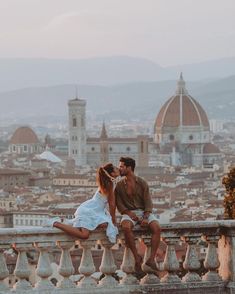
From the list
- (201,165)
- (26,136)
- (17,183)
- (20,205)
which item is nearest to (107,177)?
(20,205)

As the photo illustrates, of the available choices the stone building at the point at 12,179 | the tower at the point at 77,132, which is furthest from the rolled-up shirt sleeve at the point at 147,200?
the tower at the point at 77,132

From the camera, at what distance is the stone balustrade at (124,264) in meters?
6.00

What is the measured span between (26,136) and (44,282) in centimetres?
13099

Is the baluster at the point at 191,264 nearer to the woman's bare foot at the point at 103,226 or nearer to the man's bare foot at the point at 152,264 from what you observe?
the man's bare foot at the point at 152,264

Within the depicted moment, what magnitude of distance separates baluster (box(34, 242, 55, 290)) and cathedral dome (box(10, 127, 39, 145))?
5099 inches

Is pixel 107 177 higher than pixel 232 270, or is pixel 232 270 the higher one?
pixel 107 177

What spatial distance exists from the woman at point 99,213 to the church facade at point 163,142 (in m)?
106

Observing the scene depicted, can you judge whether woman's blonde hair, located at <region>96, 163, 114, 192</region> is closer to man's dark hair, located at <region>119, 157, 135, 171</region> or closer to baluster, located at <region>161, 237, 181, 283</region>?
man's dark hair, located at <region>119, 157, 135, 171</region>

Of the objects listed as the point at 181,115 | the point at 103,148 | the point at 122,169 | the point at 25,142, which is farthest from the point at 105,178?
the point at 25,142

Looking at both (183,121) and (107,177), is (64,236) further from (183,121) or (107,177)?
(183,121)

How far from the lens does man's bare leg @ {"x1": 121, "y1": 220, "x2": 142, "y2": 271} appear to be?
20.3 ft

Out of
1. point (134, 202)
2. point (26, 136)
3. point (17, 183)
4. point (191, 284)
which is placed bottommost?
point (191, 284)

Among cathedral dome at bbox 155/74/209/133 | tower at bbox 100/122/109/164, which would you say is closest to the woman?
tower at bbox 100/122/109/164

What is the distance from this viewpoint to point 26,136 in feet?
448
